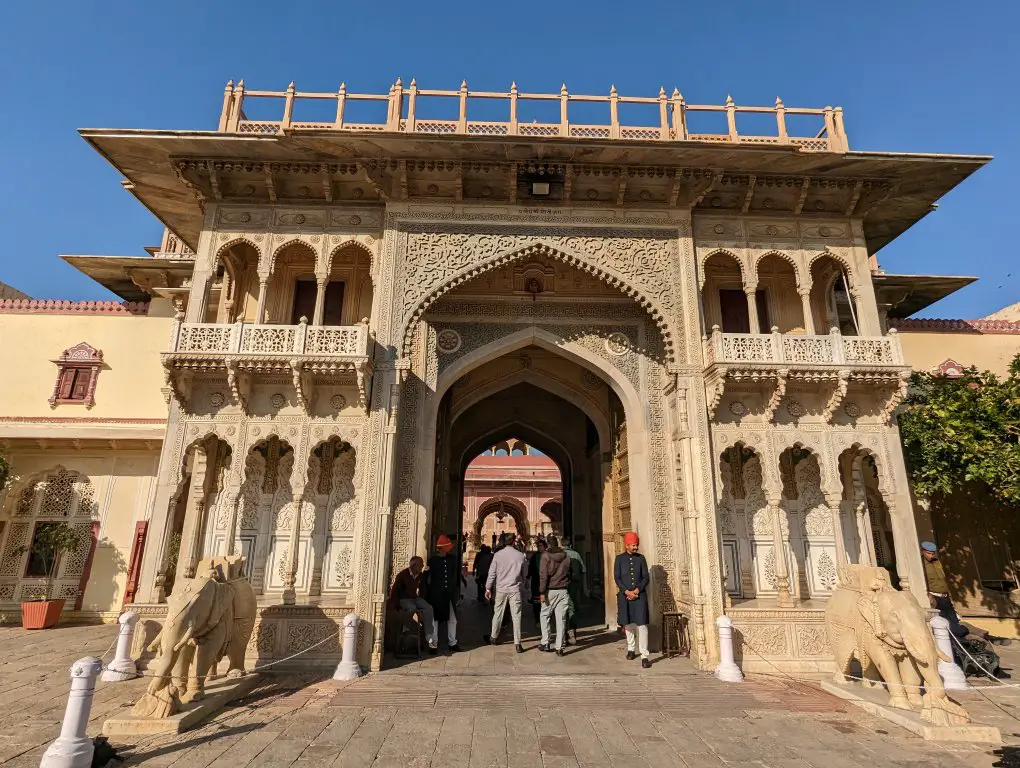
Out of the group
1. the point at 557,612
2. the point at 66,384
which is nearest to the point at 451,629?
the point at 557,612

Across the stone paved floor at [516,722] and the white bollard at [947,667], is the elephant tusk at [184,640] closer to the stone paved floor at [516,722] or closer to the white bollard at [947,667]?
the stone paved floor at [516,722]

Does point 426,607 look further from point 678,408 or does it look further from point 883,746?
point 883,746

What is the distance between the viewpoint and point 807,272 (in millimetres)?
9164

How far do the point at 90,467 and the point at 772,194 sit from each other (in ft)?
47.6

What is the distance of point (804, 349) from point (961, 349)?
695cm

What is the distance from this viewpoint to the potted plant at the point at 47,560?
10.1 m

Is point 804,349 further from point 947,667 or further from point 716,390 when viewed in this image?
point 947,667

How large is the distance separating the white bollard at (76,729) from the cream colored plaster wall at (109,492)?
8.77 meters

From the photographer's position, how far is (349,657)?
6.94 m

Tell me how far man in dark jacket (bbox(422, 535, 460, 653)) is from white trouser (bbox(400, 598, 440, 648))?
21mm

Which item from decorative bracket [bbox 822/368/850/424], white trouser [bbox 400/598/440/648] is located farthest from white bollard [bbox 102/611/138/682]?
decorative bracket [bbox 822/368/850/424]

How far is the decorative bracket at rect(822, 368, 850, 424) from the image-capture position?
8.27 m

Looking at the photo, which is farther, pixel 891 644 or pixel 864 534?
pixel 864 534

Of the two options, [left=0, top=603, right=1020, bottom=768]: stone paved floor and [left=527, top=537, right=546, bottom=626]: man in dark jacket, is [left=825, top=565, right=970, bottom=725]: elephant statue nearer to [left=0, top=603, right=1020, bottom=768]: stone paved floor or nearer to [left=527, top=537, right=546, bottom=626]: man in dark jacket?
[left=0, top=603, right=1020, bottom=768]: stone paved floor
